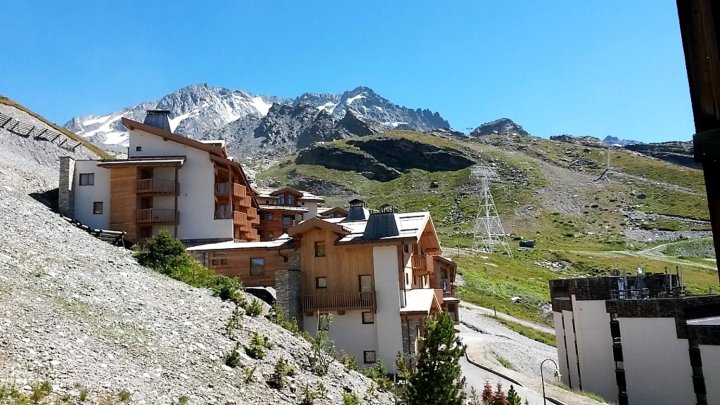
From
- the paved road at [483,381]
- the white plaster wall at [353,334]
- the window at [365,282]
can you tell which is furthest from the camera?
the window at [365,282]

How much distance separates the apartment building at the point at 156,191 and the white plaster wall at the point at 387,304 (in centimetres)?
1727

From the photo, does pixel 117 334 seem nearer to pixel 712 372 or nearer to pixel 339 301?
pixel 339 301

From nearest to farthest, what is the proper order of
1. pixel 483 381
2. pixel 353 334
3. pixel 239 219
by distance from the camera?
1. pixel 483 381
2. pixel 353 334
3. pixel 239 219

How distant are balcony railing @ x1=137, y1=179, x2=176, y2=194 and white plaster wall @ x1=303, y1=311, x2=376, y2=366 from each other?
19.7m

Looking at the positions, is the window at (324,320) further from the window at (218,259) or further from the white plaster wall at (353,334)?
the window at (218,259)

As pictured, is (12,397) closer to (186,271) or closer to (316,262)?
(186,271)

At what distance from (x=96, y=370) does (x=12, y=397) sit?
2937 mm

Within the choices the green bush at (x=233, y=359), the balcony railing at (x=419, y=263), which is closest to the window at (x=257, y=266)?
the balcony railing at (x=419, y=263)

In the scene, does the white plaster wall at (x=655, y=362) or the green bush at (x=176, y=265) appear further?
the green bush at (x=176, y=265)

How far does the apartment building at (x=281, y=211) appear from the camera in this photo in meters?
65.8

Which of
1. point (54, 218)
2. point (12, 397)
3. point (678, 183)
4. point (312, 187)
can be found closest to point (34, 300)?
point (12, 397)

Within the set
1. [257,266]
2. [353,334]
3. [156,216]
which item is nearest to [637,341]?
[353,334]

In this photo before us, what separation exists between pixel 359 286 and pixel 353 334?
9.27ft

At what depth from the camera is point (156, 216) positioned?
44.6 m
